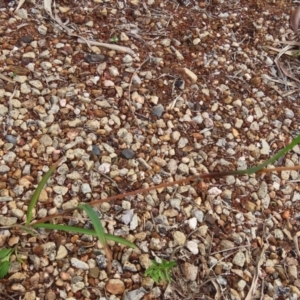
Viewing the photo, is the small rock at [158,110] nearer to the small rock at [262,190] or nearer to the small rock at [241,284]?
the small rock at [262,190]

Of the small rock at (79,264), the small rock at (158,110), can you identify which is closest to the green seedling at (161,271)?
the small rock at (79,264)

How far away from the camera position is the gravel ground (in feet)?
4.91

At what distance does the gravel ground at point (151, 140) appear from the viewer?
1.50 metres

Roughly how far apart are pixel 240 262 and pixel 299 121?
2.06 ft

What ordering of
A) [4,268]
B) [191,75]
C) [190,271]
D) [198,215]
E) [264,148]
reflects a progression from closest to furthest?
[4,268]
[190,271]
[198,215]
[264,148]
[191,75]

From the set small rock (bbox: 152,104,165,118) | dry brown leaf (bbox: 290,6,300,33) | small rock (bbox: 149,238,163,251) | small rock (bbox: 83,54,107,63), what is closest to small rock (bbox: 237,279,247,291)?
small rock (bbox: 149,238,163,251)

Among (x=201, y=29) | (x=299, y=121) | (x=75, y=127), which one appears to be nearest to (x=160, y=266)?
(x=75, y=127)

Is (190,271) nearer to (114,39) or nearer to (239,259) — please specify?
(239,259)

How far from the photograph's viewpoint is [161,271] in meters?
1.48

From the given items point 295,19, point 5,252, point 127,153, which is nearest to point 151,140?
point 127,153

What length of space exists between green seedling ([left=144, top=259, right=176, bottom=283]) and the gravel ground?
23mm

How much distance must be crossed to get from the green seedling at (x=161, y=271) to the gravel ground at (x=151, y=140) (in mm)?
23

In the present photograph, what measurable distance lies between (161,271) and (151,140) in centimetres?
45

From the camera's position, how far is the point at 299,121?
→ 1.94 metres
